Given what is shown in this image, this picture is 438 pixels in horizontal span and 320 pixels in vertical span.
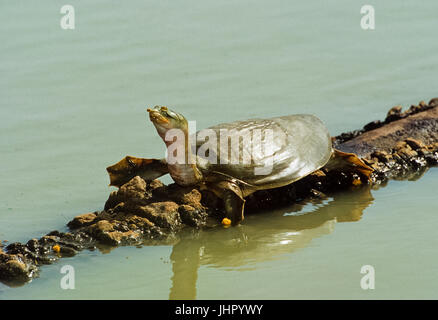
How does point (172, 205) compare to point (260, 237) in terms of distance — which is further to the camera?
point (172, 205)

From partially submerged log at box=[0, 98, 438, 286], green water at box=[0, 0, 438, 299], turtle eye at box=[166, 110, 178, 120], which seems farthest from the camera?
turtle eye at box=[166, 110, 178, 120]

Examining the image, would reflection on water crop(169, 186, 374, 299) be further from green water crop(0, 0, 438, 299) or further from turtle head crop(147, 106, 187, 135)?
turtle head crop(147, 106, 187, 135)

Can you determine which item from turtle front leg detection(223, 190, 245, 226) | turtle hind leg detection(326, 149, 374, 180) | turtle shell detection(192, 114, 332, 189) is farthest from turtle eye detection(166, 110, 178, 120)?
turtle hind leg detection(326, 149, 374, 180)

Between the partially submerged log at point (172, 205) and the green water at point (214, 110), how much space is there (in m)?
0.13

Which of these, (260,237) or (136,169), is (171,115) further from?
(260,237)

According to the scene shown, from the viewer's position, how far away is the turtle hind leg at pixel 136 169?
17.9 ft

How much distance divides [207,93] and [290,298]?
14.5ft

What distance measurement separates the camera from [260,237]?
508 centimetres


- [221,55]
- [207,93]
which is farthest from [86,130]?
[221,55]

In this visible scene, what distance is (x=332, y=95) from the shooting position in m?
8.08

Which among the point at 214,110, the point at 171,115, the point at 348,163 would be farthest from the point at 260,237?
the point at 214,110

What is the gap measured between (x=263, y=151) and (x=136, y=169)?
0.91m

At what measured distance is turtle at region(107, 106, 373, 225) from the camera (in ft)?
16.9

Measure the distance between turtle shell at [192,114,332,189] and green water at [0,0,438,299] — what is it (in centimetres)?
32
